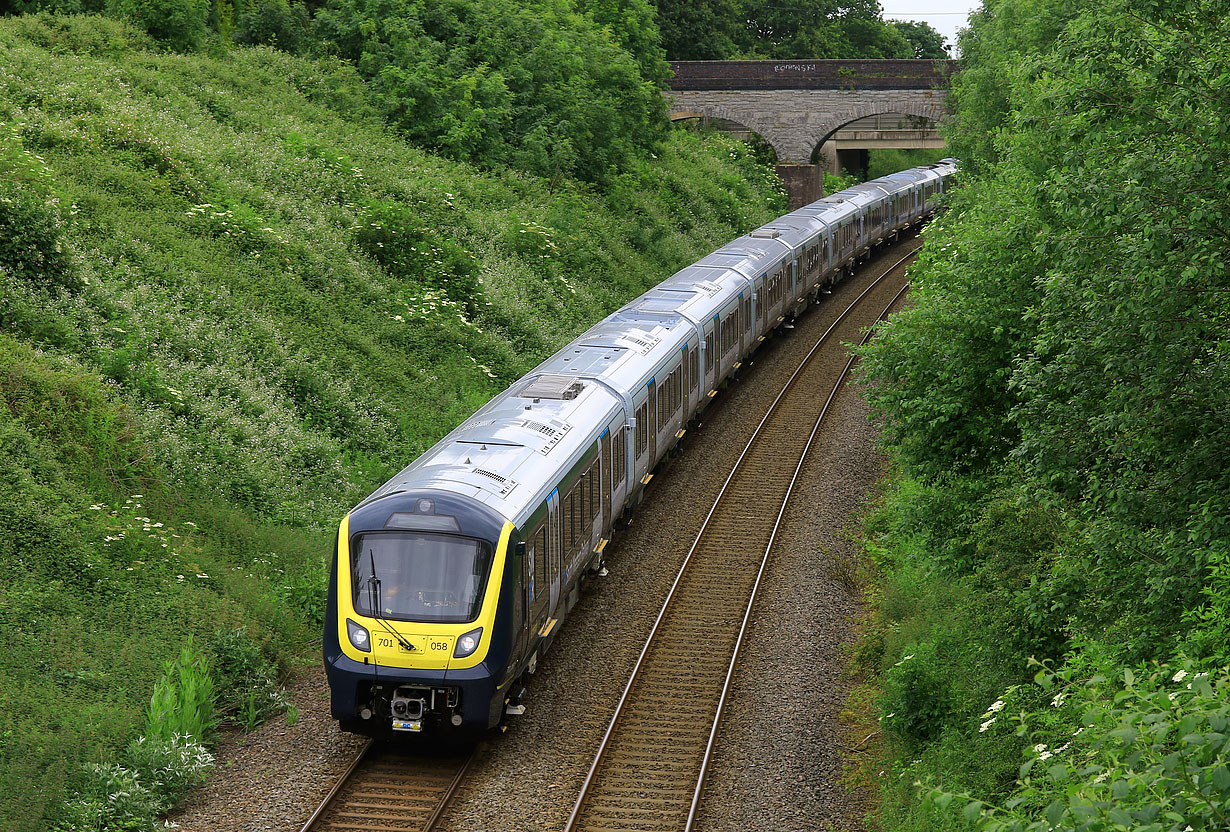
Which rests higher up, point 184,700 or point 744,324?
point 744,324

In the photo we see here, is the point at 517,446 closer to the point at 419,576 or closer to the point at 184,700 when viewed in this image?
the point at 419,576

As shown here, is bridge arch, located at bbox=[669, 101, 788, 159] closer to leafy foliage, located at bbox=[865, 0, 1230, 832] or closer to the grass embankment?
the grass embankment

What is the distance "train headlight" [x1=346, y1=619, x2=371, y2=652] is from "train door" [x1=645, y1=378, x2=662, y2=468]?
8481 mm

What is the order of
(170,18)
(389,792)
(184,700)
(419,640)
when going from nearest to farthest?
1. (389,792)
2. (419,640)
3. (184,700)
4. (170,18)

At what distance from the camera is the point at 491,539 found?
1238 cm

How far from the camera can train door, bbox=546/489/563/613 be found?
14.2 meters

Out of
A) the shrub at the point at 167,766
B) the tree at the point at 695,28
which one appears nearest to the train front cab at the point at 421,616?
the shrub at the point at 167,766

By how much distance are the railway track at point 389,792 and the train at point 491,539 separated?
35 centimetres

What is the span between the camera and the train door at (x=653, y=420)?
783 inches

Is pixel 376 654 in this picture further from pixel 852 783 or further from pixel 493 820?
pixel 852 783

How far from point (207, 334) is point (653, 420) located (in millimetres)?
8145

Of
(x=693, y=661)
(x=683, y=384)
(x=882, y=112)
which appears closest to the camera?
(x=693, y=661)

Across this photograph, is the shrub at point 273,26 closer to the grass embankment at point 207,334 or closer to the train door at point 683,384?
the grass embankment at point 207,334

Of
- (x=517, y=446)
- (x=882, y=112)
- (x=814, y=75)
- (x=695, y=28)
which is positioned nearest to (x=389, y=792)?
(x=517, y=446)
